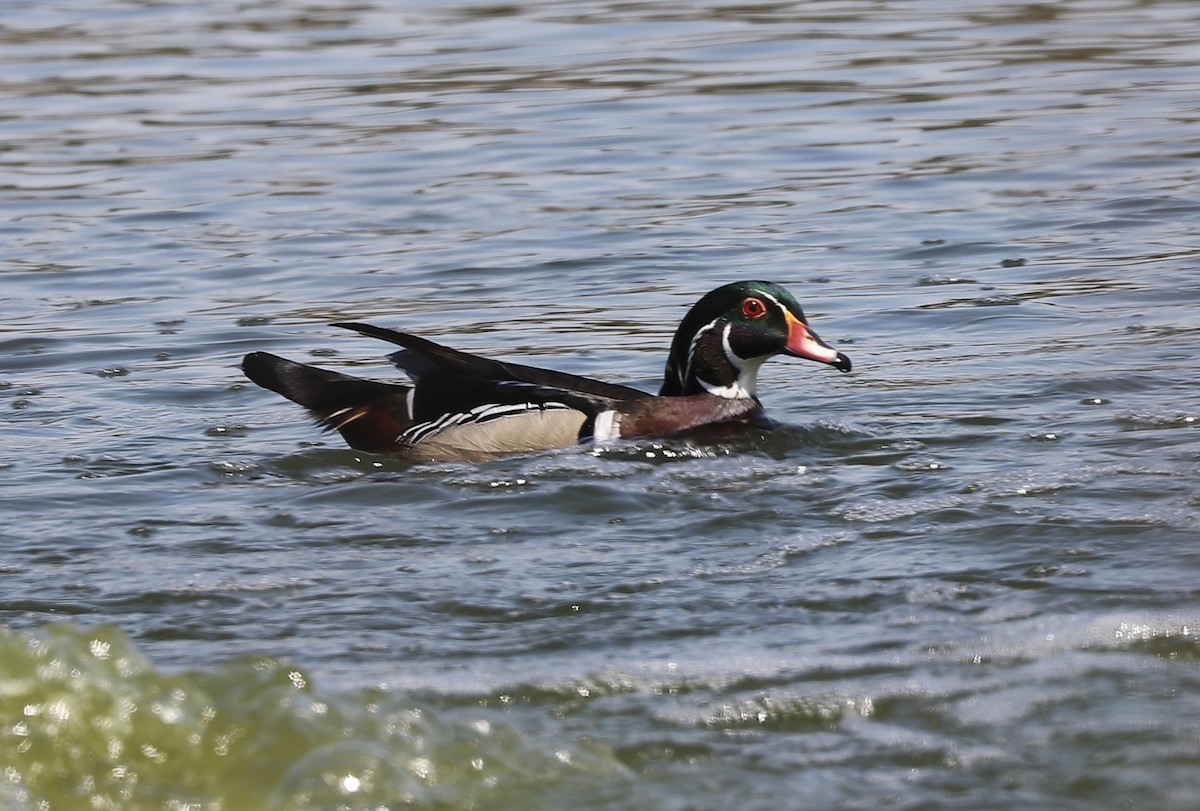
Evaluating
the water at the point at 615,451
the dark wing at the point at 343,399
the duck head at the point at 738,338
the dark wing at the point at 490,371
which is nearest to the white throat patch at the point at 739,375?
the duck head at the point at 738,338

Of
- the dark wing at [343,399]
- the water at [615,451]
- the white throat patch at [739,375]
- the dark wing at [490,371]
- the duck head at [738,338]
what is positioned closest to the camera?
the water at [615,451]

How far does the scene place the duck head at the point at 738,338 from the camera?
8.34 m

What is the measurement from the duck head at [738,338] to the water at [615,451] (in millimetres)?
342

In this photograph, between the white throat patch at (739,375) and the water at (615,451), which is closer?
the water at (615,451)

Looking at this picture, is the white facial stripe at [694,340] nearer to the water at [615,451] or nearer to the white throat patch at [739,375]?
the white throat patch at [739,375]

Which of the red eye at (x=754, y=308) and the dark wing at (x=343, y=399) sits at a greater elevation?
the red eye at (x=754, y=308)

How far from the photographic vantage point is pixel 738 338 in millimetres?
8414

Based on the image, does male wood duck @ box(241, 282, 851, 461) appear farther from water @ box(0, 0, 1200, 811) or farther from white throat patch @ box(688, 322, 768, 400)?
water @ box(0, 0, 1200, 811)

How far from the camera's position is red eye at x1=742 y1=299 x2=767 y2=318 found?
8367 millimetres

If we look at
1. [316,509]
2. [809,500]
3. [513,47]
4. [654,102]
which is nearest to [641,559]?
[809,500]

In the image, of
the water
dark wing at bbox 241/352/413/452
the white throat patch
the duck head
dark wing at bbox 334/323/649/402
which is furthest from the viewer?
the white throat patch

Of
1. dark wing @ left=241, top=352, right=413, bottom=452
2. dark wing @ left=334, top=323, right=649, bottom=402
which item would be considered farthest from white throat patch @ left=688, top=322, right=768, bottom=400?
dark wing @ left=241, top=352, right=413, bottom=452

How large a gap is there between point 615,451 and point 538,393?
0.38 metres

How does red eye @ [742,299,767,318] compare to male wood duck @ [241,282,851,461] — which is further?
red eye @ [742,299,767,318]
